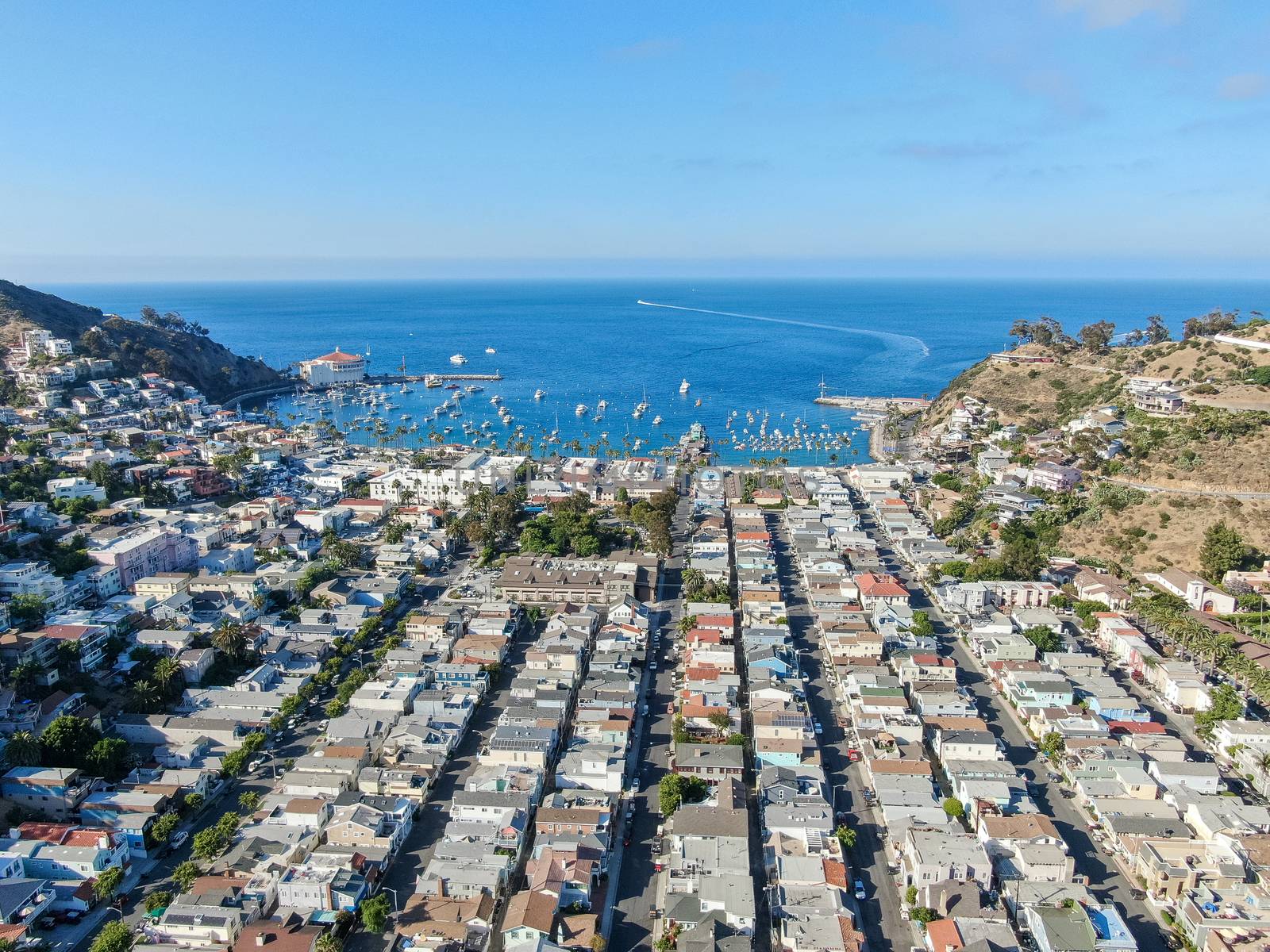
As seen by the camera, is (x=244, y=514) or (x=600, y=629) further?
(x=244, y=514)

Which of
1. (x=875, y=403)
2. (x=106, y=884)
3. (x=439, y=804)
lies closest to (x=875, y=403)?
(x=875, y=403)

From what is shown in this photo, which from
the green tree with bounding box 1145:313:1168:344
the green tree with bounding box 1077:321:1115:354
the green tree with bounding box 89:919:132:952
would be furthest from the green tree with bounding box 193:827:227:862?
the green tree with bounding box 1077:321:1115:354

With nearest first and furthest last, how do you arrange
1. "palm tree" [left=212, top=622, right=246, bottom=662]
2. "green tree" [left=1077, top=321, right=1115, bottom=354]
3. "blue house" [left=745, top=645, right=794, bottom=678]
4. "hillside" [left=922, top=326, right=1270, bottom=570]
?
"blue house" [left=745, top=645, right=794, bottom=678] → "palm tree" [left=212, top=622, right=246, bottom=662] → "hillside" [left=922, top=326, right=1270, bottom=570] → "green tree" [left=1077, top=321, right=1115, bottom=354]

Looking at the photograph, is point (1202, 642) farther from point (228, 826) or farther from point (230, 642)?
point (230, 642)

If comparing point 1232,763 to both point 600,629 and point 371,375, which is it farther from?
point 371,375

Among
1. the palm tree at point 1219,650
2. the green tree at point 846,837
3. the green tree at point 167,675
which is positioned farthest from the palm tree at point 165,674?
the palm tree at point 1219,650

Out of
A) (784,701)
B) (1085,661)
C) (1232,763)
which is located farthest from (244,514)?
(1232,763)

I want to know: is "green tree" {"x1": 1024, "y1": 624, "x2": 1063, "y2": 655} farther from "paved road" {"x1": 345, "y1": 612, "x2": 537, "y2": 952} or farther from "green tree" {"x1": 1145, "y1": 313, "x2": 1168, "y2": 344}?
"green tree" {"x1": 1145, "y1": 313, "x2": 1168, "y2": 344}

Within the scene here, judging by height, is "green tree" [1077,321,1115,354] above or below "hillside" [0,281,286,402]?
above
